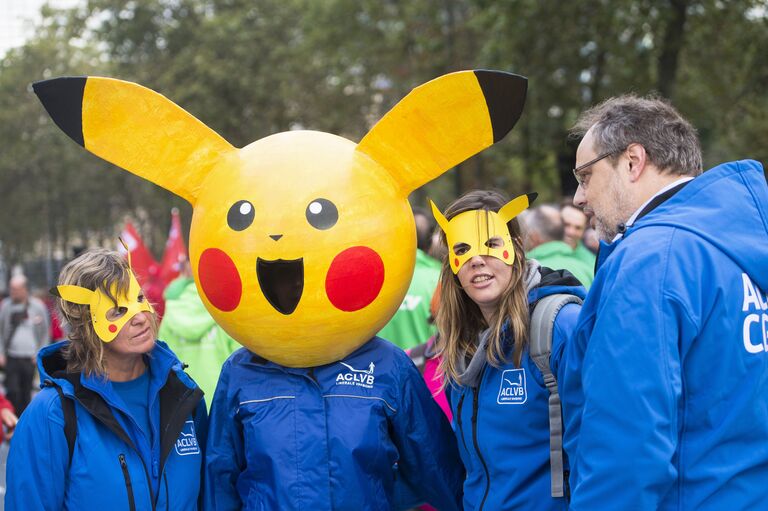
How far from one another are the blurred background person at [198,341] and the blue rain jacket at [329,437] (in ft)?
7.03

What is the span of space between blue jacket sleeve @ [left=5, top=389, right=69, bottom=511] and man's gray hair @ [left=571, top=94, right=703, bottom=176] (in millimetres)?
2012

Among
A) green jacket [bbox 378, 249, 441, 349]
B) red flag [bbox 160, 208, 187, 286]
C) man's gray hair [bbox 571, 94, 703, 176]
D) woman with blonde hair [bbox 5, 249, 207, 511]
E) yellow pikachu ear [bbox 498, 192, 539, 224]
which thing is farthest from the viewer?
red flag [bbox 160, 208, 187, 286]

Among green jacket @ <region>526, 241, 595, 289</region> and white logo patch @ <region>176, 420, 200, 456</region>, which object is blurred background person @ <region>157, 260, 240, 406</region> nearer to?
green jacket @ <region>526, 241, 595, 289</region>

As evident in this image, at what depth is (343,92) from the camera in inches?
848

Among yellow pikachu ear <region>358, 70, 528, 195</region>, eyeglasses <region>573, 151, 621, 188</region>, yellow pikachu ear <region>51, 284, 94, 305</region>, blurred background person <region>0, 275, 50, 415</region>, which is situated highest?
yellow pikachu ear <region>358, 70, 528, 195</region>

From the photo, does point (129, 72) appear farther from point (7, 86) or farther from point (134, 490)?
point (134, 490)

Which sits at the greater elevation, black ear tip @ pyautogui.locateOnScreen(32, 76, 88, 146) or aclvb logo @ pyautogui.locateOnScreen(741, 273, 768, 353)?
black ear tip @ pyautogui.locateOnScreen(32, 76, 88, 146)

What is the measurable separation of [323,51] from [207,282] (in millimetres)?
17154

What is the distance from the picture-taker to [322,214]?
126 inches

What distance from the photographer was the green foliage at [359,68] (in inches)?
574

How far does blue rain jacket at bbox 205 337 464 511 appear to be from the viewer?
127 inches

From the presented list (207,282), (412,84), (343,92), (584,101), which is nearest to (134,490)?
(207,282)

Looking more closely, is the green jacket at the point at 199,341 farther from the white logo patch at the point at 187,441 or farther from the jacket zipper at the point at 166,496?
the jacket zipper at the point at 166,496

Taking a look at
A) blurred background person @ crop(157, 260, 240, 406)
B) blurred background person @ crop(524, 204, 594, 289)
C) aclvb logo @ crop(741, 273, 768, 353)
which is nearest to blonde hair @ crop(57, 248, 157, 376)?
aclvb logo @ crop(741, 273, 768, 353)
